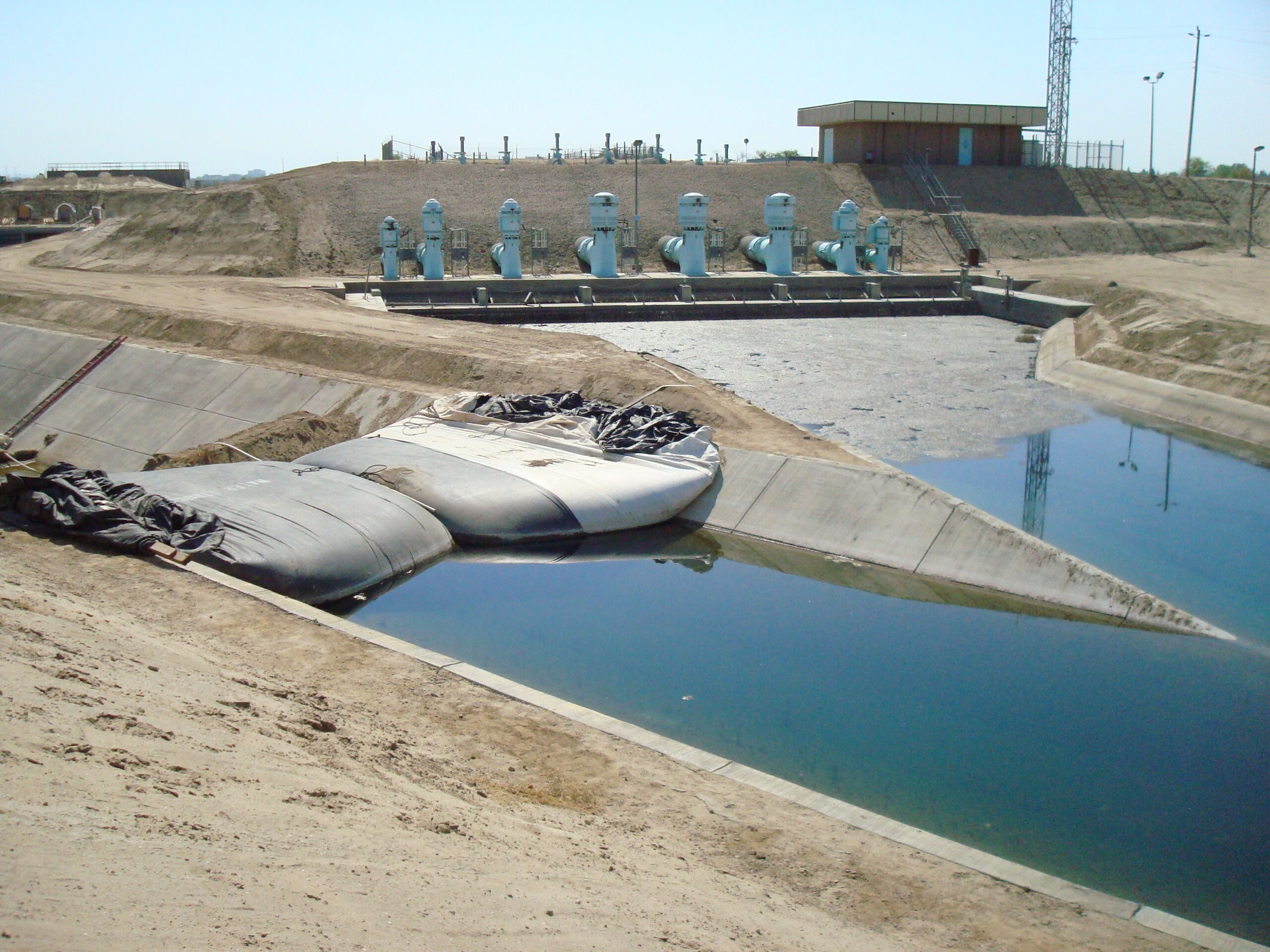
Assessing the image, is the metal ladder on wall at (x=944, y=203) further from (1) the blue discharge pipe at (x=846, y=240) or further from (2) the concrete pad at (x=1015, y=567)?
(2) the concrete pad at (x=1015, y=567)

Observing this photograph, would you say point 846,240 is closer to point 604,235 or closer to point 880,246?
point 880,246

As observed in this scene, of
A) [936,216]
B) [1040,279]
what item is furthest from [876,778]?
[936,216]

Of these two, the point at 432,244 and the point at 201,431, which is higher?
the point at 432,244

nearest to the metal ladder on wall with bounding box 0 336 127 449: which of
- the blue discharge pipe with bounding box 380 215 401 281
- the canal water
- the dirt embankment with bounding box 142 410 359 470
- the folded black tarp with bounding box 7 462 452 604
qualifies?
the dirt embankment with bounding box 142 410 359 470

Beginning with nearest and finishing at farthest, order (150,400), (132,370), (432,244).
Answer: (150,400) < (132,370) < (432,244)

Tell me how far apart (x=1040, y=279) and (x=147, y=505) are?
31667 mm

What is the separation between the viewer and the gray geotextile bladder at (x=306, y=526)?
11.7 metres

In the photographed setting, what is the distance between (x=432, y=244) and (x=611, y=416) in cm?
2195

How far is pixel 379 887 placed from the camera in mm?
5016

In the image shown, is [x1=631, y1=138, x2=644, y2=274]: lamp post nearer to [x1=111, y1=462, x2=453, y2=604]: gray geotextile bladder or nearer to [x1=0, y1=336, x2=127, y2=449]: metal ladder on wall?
[x1=0, y1=336, x2=127, y2=449]: metal ladder on wall

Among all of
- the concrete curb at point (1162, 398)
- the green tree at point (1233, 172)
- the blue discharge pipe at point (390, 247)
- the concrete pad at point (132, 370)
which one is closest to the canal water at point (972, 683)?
the concrete curb at point (1162, 398)

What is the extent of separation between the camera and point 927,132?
50.6 meters

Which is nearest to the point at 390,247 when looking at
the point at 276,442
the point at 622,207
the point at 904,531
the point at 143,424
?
the point at 622,207

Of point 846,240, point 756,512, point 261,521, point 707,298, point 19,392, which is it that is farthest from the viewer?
point 846,240
